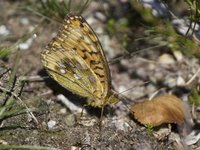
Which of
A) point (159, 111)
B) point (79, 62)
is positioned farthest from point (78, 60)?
point (159, 111)

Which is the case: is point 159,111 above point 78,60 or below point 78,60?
below

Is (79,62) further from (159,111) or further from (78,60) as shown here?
(159,111)

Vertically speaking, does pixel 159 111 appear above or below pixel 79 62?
below

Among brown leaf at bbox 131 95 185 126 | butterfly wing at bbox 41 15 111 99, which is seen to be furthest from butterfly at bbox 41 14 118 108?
brown leaf at bbox 131 95 185 126

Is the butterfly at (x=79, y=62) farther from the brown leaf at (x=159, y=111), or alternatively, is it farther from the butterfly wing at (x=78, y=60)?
the brown leaf at (x=159, y=111)

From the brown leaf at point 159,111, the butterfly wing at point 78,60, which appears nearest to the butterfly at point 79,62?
the butterfly wing at point 78,60

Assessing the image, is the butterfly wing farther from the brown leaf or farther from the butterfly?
the brown leaf
